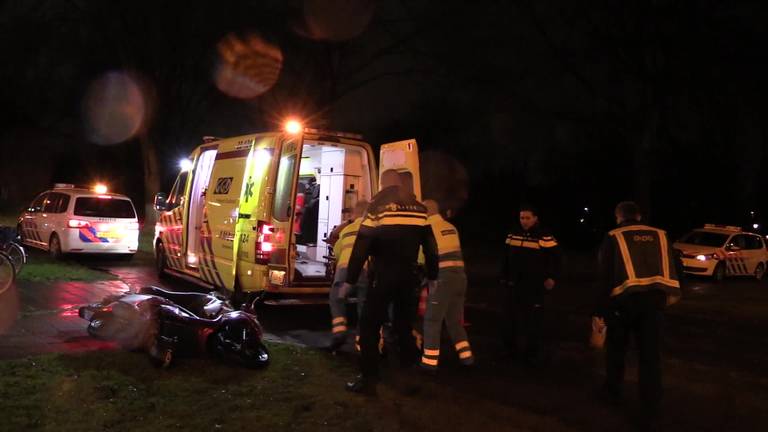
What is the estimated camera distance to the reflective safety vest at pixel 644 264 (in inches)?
209

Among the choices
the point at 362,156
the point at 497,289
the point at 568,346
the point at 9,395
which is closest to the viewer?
the point at 9,395

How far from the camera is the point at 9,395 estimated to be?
497 cm

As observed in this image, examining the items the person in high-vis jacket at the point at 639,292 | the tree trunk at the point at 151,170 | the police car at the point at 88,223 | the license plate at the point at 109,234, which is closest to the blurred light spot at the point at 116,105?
the tree trunk at the point at 151,170

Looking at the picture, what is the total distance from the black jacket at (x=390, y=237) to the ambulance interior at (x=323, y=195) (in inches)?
124

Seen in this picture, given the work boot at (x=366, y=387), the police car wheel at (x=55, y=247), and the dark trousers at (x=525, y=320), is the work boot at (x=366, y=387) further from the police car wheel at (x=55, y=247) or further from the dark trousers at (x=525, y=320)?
the police car wheel at (x=55, y=247)

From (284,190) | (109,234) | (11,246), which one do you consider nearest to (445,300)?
(284,190)

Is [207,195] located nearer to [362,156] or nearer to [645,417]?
[362,156]

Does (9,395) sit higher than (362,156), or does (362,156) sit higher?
(362,156)

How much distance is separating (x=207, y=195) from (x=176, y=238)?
1364mm

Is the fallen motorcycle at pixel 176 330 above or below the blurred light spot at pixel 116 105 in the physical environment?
below

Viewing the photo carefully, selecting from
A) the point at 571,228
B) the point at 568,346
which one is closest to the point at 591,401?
the point at 568,346

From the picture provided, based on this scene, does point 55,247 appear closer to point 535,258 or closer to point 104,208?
point 104,208

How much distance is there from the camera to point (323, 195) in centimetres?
1033

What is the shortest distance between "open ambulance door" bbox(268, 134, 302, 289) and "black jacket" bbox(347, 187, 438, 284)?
2.74 metres
